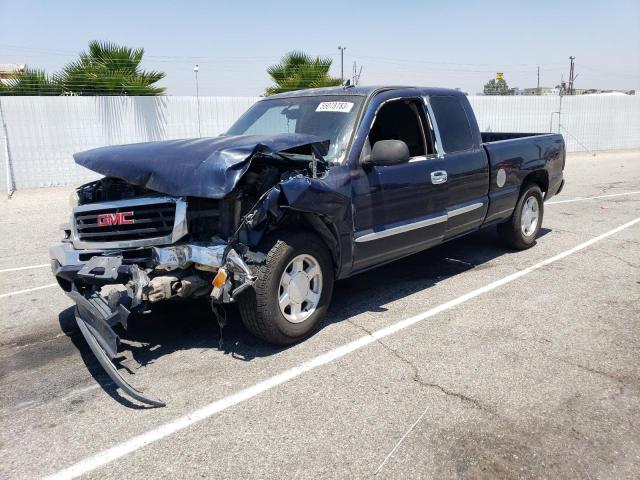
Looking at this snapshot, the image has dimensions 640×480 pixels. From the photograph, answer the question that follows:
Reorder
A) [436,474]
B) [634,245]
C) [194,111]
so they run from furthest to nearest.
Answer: [194,111] < [634,245] < [436,474]

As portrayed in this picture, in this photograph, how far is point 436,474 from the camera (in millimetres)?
2725

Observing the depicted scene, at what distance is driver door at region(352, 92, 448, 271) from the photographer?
→ 4.60 metres

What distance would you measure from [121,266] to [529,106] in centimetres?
2185

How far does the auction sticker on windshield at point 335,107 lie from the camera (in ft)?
15.9

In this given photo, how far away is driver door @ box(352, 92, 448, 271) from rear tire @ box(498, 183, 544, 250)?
1.77 m

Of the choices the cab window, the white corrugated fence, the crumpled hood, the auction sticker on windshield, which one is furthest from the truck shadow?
the white corrugated fence

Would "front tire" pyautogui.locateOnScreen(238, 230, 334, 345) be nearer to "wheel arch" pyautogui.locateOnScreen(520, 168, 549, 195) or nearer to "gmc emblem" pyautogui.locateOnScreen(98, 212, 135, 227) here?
"gmc emblem" pyautogui.locateOnScreen(98, 212, 135, 227)

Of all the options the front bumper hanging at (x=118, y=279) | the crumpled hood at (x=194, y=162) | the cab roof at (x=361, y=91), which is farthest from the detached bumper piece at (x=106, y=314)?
the cab roof at (x=361, y=91)

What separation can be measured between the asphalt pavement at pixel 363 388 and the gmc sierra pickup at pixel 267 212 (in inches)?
13.7

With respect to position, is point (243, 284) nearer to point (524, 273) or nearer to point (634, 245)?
point (524, 273)

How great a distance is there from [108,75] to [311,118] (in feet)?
40.3

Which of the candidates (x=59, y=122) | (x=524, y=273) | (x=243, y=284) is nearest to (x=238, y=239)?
(x=243, y=284)

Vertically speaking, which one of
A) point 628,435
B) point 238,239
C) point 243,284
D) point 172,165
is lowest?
point 628,435

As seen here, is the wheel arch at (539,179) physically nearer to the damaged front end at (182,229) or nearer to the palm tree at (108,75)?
the damaged front end at (182,229)
